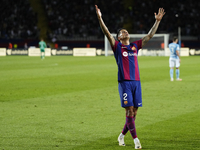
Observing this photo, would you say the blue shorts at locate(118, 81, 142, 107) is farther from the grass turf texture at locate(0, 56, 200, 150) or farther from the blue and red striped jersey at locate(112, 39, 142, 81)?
the grass turf texture at locate(0, 56, 200, 150)

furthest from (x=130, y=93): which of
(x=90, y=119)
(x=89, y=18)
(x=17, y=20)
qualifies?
(x=17, y=20)

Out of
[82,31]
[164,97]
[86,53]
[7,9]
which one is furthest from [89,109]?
[7,9]

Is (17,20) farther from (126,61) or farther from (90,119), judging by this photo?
(126,61)

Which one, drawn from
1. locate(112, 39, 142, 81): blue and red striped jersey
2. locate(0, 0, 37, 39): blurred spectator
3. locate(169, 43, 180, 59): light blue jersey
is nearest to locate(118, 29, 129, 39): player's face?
locate(112, 39, 142, 81): blue and red striped jersey

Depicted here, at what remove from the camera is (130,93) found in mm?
6184

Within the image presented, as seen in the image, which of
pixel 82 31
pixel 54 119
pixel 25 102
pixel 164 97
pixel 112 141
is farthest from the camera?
pixel 82 31

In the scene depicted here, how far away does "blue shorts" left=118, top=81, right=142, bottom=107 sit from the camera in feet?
20.1

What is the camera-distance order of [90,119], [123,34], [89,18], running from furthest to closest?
1. [89,18]
2. [90,119]
3. [123,34]

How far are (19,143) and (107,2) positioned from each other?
51.6m

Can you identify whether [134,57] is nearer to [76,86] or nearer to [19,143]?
[19,143]

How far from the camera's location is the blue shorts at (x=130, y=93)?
6.14 meters

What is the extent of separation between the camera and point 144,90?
14.3 meters

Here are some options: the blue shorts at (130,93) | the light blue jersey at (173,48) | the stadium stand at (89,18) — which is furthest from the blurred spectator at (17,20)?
the blue shorts at (130,93)

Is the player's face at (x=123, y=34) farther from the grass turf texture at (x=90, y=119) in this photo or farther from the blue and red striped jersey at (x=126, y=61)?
the grass turf texture at (x=90, y=119)
